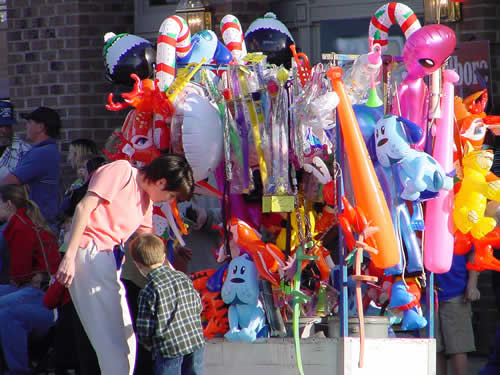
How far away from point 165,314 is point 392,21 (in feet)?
6.65

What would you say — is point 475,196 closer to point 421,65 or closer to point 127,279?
point 421,65

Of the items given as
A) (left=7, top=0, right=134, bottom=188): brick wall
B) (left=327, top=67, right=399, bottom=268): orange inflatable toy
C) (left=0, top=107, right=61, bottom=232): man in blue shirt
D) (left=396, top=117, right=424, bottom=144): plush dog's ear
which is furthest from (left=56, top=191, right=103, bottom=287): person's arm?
(left=7, top=0, right=134, bottom=188): brick wall

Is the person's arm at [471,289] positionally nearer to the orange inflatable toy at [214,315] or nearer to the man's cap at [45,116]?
the orange inflatable toy at [214,315]

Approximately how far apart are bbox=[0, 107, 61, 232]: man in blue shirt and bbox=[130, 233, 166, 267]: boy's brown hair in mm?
2486

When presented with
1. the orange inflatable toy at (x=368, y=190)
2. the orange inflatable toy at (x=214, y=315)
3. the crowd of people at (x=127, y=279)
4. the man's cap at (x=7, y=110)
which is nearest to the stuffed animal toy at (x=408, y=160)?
the orange inflatable toy at (x=368, y=190)

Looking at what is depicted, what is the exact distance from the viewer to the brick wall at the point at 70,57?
8227 millimetres

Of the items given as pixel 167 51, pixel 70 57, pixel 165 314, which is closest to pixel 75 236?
pixel 165 314

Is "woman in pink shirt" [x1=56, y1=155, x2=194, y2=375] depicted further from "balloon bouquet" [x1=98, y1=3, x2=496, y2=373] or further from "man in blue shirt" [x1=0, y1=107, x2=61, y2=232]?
"man in blue shirt" [x1=0, y1=107, x2=61, y2=232]

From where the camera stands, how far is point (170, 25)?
5.85 metres

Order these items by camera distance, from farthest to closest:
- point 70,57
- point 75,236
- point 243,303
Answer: point 70,57
point 243,303
point 75,236

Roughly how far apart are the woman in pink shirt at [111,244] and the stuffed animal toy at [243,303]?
552mm

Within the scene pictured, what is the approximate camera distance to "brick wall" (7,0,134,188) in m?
8.23

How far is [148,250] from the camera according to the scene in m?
4.87

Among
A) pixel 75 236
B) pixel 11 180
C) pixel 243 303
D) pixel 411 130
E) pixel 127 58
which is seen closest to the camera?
pixel 75 236
